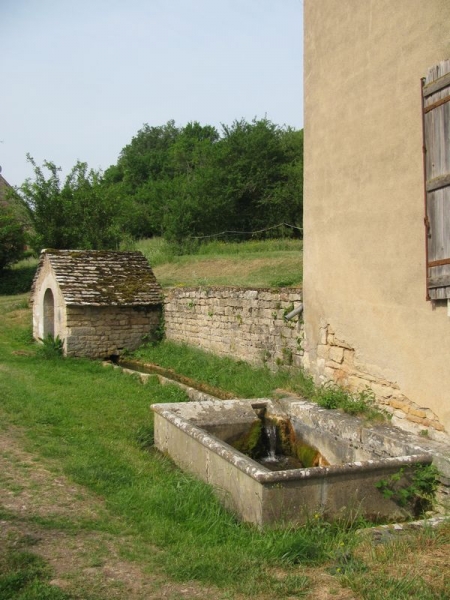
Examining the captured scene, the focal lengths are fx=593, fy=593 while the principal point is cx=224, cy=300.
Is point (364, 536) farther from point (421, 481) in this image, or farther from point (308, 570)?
point (421, 481)

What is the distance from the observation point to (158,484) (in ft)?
18.2

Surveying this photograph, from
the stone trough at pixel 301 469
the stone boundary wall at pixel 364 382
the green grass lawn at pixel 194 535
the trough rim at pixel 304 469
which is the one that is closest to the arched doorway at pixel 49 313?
the green grass lawn at pixel 194 535

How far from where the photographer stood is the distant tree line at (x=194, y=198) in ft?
76.3

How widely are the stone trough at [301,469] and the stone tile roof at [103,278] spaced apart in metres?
7.49

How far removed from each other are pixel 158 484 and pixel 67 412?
127 inches

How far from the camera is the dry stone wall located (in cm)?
1411

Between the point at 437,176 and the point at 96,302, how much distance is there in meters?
10.1

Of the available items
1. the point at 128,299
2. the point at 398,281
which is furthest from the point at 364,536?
the point at 128,299

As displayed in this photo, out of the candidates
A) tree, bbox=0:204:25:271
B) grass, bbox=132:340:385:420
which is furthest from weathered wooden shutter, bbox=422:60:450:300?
tree, bbox=0:204:25:271

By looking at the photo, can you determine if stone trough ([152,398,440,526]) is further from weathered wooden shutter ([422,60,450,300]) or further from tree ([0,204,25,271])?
tree ([0,204,25,271])

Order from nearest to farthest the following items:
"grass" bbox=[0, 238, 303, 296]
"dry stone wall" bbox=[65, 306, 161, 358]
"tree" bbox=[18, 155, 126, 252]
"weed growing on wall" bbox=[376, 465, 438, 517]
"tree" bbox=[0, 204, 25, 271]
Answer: "weed growing on wall" bbox=[376, 465, 438, 517], "dry stone wall" bbox=[65, 306, 161, 358], "grass" bbox=[0, 238, 303, 296], "tree" bbox=[18, 155, 126, 252], "tree" bbox=[0, 204, 25, 271]

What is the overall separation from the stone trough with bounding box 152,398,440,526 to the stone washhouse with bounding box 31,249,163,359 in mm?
7413

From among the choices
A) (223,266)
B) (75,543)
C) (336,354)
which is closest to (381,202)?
(336,354)

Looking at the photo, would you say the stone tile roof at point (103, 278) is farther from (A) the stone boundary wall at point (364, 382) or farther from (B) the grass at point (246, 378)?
(A) the stone boundary wall at point (364, 382)
